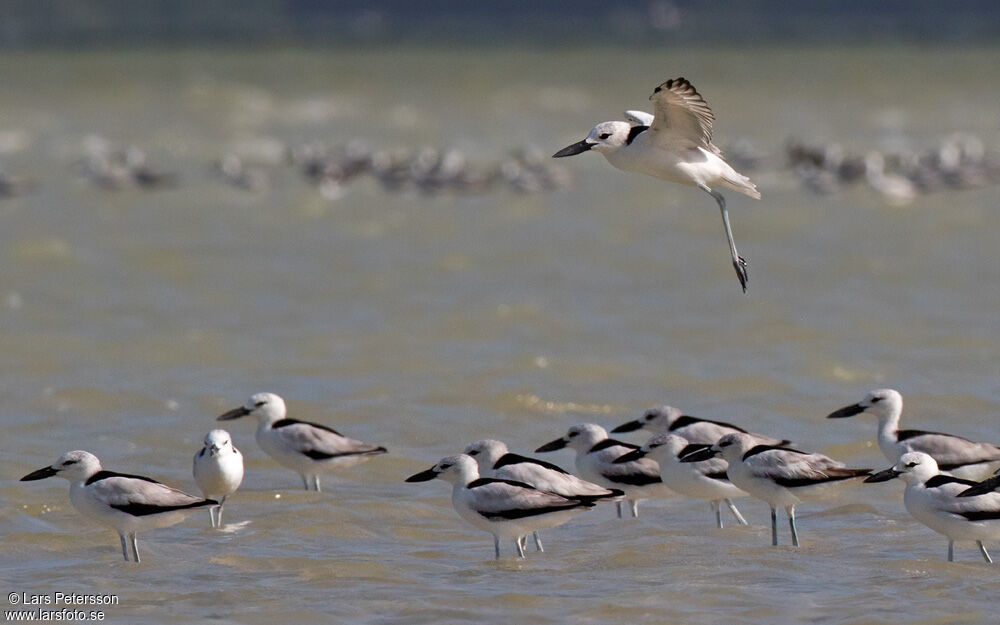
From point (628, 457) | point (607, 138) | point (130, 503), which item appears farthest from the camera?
point (628, 457)

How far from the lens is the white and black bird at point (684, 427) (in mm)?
11531

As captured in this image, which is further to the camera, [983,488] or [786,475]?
[786,475]

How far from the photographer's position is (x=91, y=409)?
14.4 metres

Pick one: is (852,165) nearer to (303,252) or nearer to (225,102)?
(303,252)

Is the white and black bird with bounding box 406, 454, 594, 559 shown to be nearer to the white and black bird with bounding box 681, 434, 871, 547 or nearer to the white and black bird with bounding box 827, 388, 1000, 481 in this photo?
the white and black bird with bounding box 681, 434, 871, 547

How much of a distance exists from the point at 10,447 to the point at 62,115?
3033 centimetres

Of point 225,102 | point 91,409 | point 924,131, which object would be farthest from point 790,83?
point 91,409

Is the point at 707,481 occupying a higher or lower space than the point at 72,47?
lower

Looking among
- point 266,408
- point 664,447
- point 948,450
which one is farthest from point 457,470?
point 948,450

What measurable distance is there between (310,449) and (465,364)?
434cm

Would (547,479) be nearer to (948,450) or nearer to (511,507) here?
(511,507)

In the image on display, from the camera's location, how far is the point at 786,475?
10.3 meters

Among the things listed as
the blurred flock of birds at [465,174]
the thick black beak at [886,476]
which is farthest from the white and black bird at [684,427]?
the blurred flock of birds at [465,174]

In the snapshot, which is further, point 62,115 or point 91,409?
point 62,115
